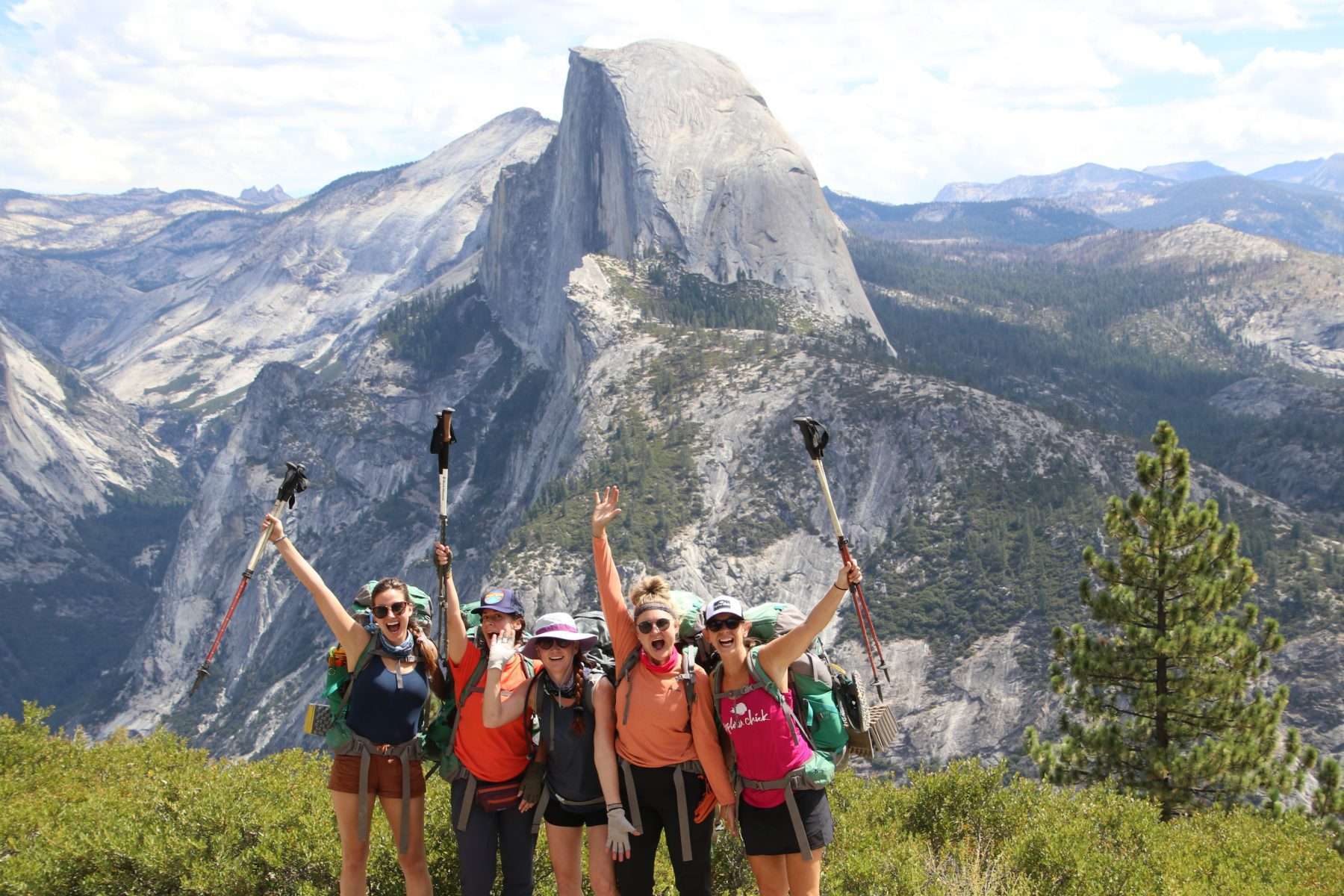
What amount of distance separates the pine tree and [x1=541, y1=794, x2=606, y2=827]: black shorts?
18.3m

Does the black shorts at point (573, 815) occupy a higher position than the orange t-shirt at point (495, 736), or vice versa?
the orange t-shirt at point (495, 736)

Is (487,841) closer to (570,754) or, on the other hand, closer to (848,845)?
(570,754)

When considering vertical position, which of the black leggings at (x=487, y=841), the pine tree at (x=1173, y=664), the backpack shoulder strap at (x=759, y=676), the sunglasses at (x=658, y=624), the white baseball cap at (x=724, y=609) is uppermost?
the white baseball cap at (x=724, y=609)

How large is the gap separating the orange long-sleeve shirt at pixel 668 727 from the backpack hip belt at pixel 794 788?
0.29m

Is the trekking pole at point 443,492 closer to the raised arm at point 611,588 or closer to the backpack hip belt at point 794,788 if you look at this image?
the raised arm at point 611,588

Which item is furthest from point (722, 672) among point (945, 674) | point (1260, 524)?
point (1260, 524)

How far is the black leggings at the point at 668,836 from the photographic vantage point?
36.4 feet

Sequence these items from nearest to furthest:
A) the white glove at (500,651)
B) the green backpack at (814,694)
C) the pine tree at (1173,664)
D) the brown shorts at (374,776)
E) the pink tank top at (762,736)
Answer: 1. the pink tank top at (762,736)
2. the green backpack at (814,694)
3. the white glove at (500,651)
4. the brown shorts at (374,776)
5. the pine tree at (1173,664)

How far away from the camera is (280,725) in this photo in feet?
477

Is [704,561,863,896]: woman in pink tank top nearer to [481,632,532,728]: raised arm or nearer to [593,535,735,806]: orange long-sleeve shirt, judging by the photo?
[593,535,735,806]: orange long-sleeve shirt

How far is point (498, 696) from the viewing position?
1135 cm

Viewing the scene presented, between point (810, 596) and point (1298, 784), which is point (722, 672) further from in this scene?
point (810, 596)

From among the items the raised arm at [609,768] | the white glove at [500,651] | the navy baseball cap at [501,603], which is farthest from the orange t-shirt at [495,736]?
the raised arm at [609,768]

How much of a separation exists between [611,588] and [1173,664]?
2146 cm
